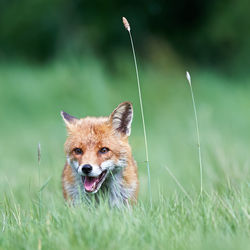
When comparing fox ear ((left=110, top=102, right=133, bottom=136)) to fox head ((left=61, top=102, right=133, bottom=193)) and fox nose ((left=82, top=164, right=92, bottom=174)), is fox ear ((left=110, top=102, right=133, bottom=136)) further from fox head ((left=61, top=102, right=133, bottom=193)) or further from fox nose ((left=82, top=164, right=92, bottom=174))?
fox nose ((left=82, top=164, right=92, bottom=174))

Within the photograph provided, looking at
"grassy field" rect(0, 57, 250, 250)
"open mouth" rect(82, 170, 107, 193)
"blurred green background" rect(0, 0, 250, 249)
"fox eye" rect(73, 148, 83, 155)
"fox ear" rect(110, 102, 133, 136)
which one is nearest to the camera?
"grassy field" rect(0, 57, 250, 250)

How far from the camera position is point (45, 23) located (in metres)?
21.2

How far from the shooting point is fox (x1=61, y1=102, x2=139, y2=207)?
459 cm

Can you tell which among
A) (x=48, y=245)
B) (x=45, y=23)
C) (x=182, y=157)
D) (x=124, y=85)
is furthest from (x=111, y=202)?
(x=45, y=23)

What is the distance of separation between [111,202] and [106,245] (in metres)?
1.57

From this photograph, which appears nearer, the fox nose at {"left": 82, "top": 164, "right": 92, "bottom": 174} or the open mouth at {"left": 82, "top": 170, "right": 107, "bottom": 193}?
the fox nose at {"left": 82, "top": 164, "right": 92, "bottom": 174}

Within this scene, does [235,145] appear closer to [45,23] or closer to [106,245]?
[106,245]

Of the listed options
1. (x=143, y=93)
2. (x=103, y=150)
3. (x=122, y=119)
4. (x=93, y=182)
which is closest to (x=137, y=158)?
(x=122, y=119)

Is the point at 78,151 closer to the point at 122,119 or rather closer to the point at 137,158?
the point at 122,119

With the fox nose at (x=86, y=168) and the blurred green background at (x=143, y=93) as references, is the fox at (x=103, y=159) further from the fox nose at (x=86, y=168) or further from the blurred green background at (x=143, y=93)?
the blurred green background at (x=143, y=93)

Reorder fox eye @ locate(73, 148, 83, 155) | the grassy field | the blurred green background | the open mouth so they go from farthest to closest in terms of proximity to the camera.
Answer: fox eye @ locate(73, 148, 83, 155)
the open mouth
the blurred green background
the grassy field

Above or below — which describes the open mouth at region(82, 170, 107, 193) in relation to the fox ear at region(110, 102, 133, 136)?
below

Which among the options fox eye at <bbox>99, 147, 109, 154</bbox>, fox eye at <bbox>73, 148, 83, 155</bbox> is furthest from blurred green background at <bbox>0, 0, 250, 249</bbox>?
fox eye at <bbox>99, 147, 109, 154</bbox>

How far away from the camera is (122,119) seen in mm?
5027
